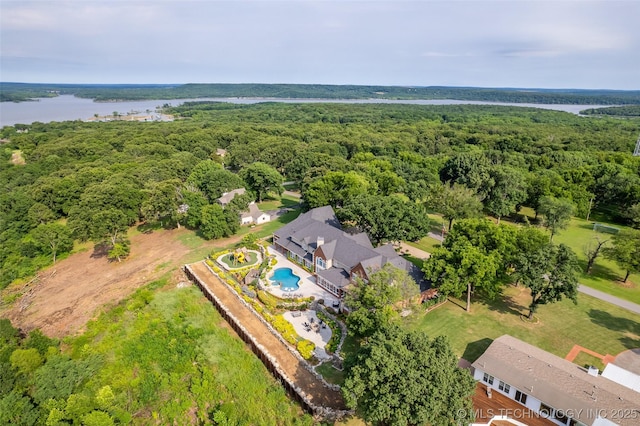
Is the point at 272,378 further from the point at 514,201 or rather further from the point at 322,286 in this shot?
the point at 514,201

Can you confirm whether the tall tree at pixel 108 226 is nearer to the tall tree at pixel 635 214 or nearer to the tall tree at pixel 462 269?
the tall tree at pixel 462 269

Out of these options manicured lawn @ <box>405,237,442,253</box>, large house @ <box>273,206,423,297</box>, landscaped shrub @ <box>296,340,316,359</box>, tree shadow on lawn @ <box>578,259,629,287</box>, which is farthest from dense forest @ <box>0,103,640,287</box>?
landscaped shrub @ <box>296,340,316,359</box>

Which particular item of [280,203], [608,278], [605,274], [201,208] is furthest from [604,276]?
[201,208]

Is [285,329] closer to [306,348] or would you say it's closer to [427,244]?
[306,348]

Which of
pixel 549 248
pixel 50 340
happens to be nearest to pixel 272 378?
pixel 50 340

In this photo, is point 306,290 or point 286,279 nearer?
point 306,290

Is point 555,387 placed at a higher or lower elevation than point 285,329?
higher

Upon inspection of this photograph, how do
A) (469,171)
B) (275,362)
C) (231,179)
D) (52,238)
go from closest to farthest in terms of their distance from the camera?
1. (275,362)
2. (52,238)
3. (231,179)
4. (469,171)
